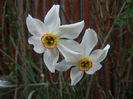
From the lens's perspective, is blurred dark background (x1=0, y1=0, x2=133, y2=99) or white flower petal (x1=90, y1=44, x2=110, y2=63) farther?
blurred dark background (x1=0, y1=0, x2=133, y2=99)

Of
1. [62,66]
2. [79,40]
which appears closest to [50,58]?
[62,66]

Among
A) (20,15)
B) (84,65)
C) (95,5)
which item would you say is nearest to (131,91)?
(95,5)

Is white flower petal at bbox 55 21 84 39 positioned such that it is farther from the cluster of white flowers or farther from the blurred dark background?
the blurred dark background

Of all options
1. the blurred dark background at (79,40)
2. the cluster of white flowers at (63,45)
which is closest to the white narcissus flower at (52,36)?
the cluster of white flowers at (63,45)

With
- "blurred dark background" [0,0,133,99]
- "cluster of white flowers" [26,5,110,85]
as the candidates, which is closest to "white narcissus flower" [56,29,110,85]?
"cluster of white flowers" [26,5,110,85]

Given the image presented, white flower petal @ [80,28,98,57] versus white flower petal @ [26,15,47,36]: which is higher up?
white flower petal @ [26,15,47,36]

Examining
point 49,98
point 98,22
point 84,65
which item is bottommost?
point 49,98

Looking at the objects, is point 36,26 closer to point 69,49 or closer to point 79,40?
point 69,49

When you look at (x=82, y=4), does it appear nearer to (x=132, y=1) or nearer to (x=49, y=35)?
(x=132, y=1)
